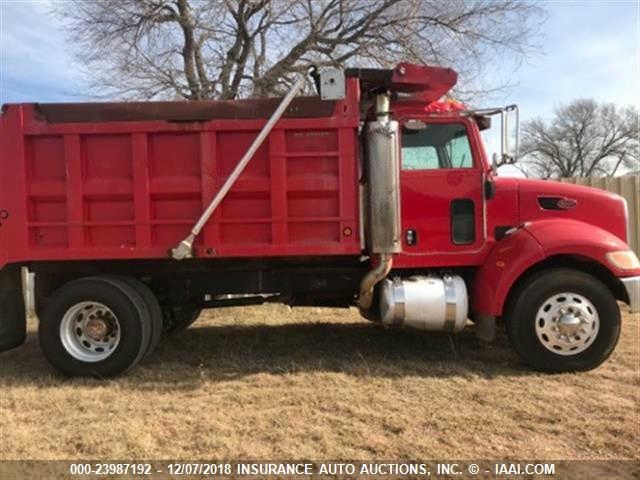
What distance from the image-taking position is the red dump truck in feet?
18.9

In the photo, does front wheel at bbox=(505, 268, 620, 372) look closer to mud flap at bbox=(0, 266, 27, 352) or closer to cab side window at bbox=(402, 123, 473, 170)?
cab side window at bbox=(402, 123, 473, 170)

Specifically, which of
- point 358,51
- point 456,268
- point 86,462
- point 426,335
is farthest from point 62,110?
point 358,51

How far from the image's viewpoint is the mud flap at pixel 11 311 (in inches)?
238

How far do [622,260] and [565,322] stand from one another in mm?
765

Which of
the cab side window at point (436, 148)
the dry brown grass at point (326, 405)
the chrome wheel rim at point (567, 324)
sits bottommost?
the dry brown grass at point (326, 405)

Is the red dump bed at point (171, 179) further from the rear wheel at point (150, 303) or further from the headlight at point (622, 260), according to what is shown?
the headlight at point (622, 260)

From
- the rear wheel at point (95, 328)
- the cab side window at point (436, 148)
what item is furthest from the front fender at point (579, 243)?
the rear wheel at point (95, 328)

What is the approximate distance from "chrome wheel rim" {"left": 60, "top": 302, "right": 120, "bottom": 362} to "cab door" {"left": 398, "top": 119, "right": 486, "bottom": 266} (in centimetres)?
276

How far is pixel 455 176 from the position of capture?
6098mm

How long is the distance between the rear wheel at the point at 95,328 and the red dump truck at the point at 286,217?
1cm

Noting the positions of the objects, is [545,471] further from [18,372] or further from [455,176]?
[18,372]

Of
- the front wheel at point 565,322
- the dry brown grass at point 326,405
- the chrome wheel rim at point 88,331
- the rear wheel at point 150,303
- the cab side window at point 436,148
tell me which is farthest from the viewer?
the cab side window at point 436,148

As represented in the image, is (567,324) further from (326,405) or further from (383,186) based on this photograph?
(326,405)

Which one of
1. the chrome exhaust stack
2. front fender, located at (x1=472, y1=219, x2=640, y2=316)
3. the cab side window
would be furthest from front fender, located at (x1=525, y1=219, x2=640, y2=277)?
the chrome exhaust stack
